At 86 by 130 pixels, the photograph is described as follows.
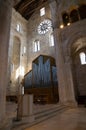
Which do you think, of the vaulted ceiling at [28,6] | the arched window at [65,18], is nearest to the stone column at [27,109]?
the arched window at [65,18]

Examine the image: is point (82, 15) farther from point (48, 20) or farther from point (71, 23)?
point (48, 20)

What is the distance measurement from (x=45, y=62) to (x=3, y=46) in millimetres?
8983

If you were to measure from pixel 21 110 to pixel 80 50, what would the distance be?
9.60 metres

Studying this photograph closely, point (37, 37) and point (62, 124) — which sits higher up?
point (37, 37)

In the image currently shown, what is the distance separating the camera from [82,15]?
1079cm

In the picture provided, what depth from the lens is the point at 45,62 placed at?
40.9 feet

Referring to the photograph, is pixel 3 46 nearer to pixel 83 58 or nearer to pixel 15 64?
pixel 83 58

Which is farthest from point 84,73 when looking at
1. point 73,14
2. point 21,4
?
point 21,4

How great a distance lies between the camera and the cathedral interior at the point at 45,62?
4.20 metres

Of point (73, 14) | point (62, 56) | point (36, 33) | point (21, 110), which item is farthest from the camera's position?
point (36, 33)

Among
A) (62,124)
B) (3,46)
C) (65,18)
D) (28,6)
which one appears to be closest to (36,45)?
(28,6)

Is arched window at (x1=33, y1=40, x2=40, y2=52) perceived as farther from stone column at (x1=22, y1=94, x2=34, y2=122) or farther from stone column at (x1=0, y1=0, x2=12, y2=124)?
stone column at (x1=22, y1=94, x2=34, y2=122)

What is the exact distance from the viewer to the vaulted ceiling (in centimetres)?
1639

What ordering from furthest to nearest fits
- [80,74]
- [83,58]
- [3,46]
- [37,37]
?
[37,37] < [83,58] < [80,74] < [3,46]
